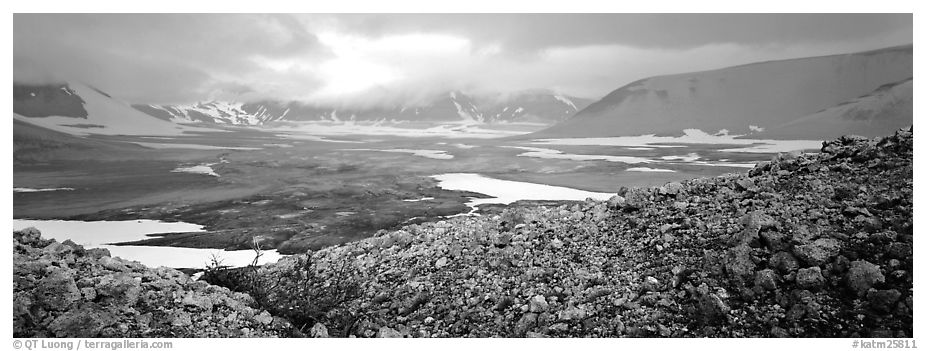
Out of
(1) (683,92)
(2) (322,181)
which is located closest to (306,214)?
(2) (322,181)

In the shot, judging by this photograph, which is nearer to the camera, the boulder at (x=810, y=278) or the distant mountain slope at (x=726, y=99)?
the boulder at (x=810, y=278)

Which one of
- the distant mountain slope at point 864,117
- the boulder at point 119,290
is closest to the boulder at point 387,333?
the boulder at point 119,290

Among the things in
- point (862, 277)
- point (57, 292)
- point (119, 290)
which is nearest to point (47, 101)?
point (57, 292)

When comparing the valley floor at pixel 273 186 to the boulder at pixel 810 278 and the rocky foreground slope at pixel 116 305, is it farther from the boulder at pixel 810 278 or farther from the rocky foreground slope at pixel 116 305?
the boulder at pixel 810 278

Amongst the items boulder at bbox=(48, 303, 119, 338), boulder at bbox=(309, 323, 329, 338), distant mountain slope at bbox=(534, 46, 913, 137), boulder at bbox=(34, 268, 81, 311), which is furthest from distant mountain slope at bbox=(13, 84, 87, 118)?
distant mountain slope at bbox=(534, 46, 913, 137)

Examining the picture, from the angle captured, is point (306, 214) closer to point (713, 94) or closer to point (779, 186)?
point (779, 186)

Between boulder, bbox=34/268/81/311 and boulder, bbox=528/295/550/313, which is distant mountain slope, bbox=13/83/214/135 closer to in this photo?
boulder, bbox=34/268/81/311
